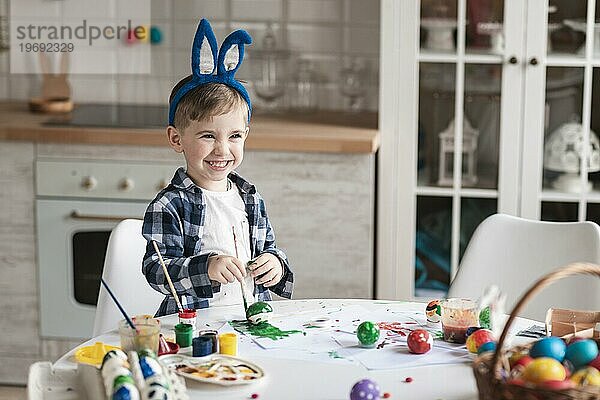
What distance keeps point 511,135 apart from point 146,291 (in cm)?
155

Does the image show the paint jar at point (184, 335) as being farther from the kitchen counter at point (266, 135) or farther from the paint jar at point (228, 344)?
the kitchen counter at point (266, 135)

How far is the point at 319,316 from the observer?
7.27ft

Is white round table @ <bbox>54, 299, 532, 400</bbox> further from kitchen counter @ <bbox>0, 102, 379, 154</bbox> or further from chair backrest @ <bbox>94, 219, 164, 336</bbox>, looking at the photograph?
kitchen counter @ <bbox>0, 102, 379, 154</bbox>

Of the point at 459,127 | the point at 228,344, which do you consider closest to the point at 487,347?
the point at 228,344

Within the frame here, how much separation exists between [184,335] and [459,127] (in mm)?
1852

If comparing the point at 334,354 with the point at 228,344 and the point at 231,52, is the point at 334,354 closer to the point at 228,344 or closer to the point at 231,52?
the point at 228,344

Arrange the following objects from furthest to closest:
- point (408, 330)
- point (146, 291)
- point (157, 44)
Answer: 1. point (157, 44)
2. point (146, 291)
3. point (408, 330)

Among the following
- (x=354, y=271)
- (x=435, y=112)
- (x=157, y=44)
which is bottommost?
(x=354, y=271)

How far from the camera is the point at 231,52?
7.54ft

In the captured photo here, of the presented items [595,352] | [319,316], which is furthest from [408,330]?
[595,352]

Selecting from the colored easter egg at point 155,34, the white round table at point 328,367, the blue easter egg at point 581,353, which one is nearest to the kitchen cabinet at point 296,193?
the colored easter egg at point 155,34

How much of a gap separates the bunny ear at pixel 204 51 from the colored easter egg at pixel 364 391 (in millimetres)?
884

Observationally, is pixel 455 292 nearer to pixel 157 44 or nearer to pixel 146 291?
pixel 146 291

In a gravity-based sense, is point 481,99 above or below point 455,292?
above
